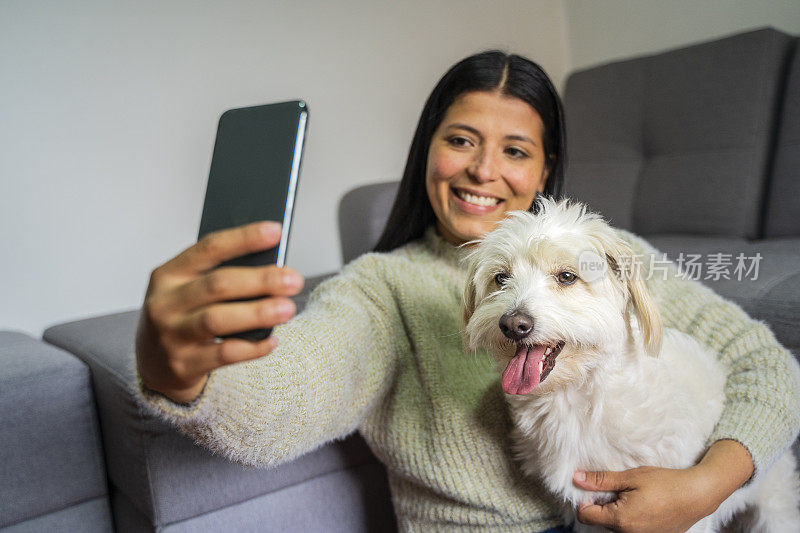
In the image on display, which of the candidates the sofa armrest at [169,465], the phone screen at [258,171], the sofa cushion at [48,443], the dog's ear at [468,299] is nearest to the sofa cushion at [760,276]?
the dog's ear at [468,299]

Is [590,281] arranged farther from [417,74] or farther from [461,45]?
[461,45]

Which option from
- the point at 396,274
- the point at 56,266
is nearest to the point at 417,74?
the point at 56,266

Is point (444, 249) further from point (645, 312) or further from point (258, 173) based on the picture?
point (258, 173)

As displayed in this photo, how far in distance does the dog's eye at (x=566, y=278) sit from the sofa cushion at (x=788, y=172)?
4.97 feet

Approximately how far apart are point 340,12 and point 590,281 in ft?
7.36

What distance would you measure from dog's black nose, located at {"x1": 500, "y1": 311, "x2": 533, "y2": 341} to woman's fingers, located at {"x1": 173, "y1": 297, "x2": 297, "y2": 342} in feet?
1.42

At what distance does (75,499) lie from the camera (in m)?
1.46

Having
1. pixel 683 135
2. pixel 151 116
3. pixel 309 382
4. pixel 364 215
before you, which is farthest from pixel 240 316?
pixel 683 135

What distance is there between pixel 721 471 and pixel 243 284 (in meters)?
0.86

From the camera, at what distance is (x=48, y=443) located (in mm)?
1391

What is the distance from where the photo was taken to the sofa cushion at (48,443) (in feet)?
4.40

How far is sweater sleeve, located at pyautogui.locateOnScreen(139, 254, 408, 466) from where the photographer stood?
0.77 meters

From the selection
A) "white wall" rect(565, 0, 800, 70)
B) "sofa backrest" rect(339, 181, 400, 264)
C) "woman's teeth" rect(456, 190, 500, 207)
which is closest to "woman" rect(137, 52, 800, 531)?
"woman's teeth" rect(456, 190, 500, 207)

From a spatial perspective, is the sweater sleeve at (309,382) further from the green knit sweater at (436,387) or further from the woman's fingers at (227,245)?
the woman's fingers at (227,245)
